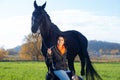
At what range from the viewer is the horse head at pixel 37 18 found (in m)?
8.38

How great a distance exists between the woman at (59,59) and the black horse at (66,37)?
345mm

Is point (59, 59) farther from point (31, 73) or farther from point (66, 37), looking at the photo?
point (31, 73)

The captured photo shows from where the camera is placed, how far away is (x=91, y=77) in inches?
430

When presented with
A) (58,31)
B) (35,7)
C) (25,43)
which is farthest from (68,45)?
(25,43)

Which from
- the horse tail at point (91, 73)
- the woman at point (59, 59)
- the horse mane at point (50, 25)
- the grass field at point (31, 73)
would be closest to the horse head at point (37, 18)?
the horse mane at point (50, 25)

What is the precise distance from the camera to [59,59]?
7848 millimetres

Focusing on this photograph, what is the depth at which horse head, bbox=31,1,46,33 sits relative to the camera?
8.38 m

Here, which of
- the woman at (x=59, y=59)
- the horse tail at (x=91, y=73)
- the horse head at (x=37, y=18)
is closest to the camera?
the woman at (x=59, y=59)

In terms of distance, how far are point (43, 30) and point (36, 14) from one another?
520 mm

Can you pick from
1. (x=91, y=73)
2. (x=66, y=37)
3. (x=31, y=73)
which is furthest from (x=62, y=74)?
(x=31, y=73)

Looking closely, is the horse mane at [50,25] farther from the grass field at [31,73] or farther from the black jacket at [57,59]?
the grass field at [31,73]

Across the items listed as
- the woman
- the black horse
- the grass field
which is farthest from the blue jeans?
the grass field

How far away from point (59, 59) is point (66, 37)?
8.72ft

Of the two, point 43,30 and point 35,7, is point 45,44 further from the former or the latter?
point 35,7
